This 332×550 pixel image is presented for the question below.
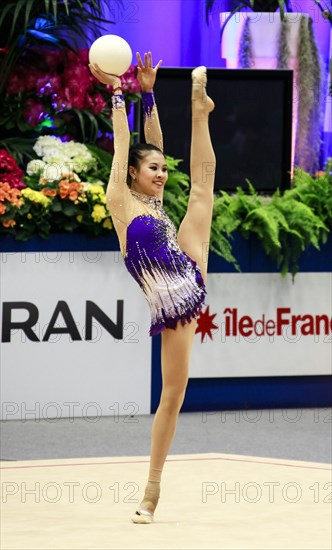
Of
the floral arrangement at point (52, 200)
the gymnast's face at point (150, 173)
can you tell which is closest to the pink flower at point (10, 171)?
the floral arrangement at point (52, 200)

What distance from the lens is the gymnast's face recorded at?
17.0 feet

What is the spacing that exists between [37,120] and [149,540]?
4.39 metres

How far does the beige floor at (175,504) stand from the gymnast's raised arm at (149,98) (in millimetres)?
1693

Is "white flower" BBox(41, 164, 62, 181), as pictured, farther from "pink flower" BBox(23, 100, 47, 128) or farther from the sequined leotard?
the sequined leotard

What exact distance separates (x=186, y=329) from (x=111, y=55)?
119 cm

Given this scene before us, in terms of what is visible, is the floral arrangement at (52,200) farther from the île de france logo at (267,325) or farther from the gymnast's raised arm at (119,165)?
the gymnast's raised arm at (119,165)

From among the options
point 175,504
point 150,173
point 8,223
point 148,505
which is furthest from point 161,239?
point 8,223

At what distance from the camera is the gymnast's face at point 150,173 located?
5.18 meters

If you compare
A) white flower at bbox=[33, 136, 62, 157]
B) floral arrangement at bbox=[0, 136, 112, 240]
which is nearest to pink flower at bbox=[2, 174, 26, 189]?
floral arrangement at bbox=[0, 136, 112, 240]

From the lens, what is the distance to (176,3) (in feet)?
32.9

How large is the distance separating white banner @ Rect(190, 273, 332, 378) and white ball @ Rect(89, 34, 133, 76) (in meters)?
3.39

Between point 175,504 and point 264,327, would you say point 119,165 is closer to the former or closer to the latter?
point 175,504

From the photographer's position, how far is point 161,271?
5117mm

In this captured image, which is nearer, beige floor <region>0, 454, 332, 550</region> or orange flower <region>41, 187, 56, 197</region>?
beige floor <region>0, 454, 332, 550</region>
